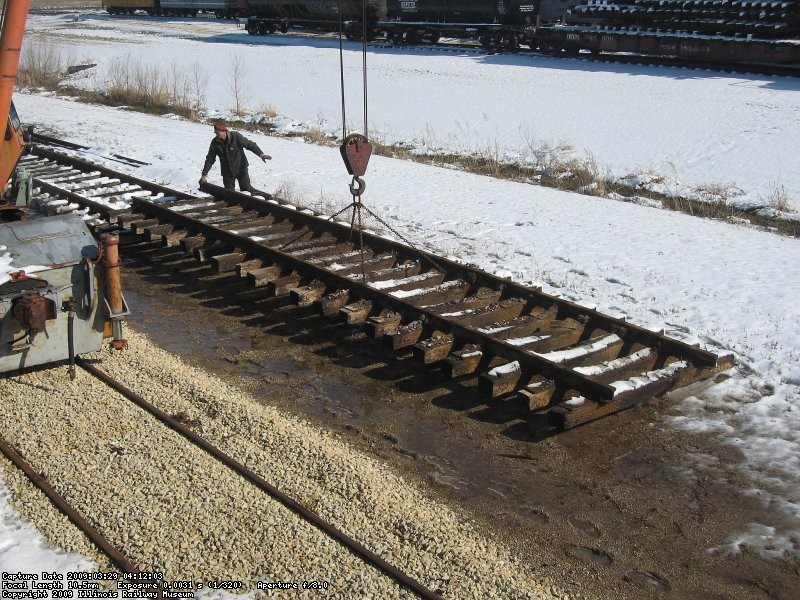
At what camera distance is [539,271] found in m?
10.1

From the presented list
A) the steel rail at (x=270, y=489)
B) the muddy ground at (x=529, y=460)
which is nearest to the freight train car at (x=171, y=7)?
the muddy ground at (x=529, y=460)

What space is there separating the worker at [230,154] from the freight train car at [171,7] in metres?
43.5

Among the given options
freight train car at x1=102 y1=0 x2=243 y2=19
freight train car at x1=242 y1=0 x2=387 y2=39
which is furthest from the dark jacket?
freight train car at x1=102 y1=0 x2=243 y2=19

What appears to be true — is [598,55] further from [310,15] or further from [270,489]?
[270,489]

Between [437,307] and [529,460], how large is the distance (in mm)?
2278

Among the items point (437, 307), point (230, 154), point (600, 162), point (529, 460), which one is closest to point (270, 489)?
point (529, 460)

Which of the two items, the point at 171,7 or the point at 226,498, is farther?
the point at 171,7

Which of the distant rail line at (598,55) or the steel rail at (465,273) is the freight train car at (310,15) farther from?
the steel rail at (465,273)

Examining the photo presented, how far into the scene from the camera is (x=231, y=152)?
40.7ft

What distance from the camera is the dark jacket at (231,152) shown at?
12.2 metres

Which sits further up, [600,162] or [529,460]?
[600,162]

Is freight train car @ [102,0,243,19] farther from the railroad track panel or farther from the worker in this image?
the railroad track panel

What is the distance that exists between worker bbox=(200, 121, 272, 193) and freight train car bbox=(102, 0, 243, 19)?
1714 inches

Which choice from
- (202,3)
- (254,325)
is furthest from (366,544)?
(202,3)
